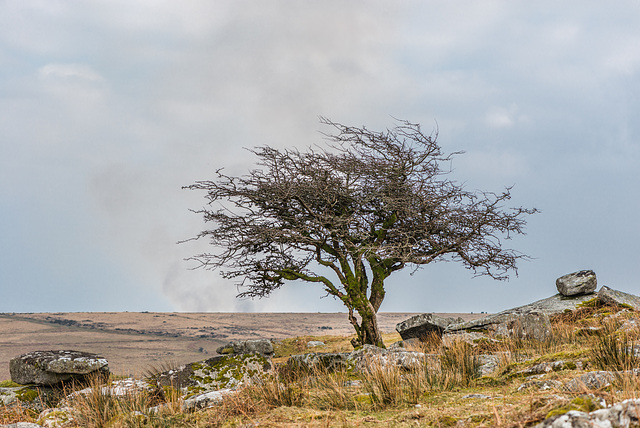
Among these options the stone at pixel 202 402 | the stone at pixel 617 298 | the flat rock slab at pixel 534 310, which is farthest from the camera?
the stone at pixel 617 298

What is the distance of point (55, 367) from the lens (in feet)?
42.5

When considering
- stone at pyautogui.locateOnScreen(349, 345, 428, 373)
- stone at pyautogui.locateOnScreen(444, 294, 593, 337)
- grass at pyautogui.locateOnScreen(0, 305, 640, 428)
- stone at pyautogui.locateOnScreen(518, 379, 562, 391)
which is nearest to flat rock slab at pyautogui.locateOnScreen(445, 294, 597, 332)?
stone at pyautogui.locateOnScreen(444, 294, 593, 337)

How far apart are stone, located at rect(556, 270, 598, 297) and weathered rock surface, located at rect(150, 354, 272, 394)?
1577cm

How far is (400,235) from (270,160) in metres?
5.55

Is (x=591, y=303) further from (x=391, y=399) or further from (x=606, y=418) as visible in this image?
(x=606, y=418)

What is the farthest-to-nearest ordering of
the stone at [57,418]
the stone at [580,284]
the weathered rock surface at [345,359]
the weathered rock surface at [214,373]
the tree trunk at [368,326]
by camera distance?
the stone at [580,284], the tree trunk at [368,326], the weathered rock surface at [214,373], the weathered rock surface at [345,359], the stone at [57,418]

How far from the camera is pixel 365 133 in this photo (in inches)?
691

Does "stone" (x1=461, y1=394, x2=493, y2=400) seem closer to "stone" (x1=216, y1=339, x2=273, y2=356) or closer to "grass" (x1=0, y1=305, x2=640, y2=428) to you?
"grass" (x1=0, y1=305, x2=640, y2=428)

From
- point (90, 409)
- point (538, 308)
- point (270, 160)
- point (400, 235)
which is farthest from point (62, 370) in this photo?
point (538, 308)

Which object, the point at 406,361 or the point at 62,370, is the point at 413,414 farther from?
the point at 62,370

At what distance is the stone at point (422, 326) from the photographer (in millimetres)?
19513

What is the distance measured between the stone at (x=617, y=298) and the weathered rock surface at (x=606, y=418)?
701 inches

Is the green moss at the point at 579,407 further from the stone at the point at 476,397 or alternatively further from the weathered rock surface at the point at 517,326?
the weathered rock surface at the point at 517,326

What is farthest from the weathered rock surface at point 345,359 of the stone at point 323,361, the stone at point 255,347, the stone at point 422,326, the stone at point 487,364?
the stone at point 422,326
